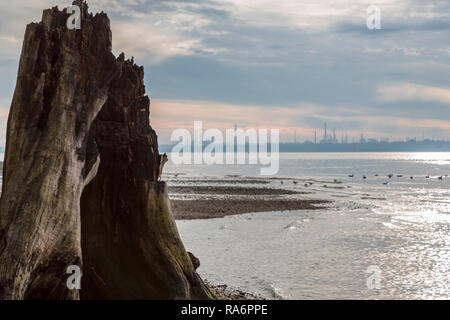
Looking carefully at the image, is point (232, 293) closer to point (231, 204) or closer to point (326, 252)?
point (326, 252)

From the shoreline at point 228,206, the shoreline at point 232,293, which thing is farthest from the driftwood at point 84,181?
the shoreline at point 228,206

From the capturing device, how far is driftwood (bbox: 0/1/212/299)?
29.9 ft

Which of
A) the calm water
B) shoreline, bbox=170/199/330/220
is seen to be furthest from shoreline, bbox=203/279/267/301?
shoreline, bbox=170/199/330/220

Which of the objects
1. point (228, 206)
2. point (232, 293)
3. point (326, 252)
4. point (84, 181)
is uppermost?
point (84, 181)

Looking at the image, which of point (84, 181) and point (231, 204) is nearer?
point (84, 181)

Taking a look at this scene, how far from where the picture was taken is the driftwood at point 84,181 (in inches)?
359

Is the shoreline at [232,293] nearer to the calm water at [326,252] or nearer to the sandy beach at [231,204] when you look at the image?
the calm water at [326,252]

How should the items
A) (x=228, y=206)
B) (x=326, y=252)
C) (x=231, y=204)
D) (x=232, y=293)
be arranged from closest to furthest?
(x=232, y=293)
(x=326, y=252)
(x=228, y=206)
(x=231, y=204)

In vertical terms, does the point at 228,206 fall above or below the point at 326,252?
above

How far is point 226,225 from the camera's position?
39438mm

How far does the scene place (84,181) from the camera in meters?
10.5

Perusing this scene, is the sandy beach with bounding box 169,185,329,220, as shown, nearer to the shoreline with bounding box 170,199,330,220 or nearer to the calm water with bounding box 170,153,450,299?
the shoreline with bounding box 170,199,330,220

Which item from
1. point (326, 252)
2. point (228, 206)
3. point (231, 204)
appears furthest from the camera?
point (231, 204)

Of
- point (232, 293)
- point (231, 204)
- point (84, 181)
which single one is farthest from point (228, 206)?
point (84, 181)
